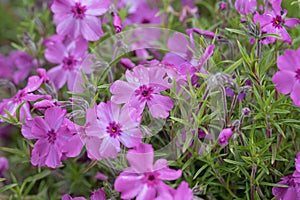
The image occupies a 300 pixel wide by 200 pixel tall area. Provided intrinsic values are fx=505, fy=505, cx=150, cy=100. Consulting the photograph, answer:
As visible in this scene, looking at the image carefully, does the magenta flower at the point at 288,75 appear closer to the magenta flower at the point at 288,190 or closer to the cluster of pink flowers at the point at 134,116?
the cluster of pink flowers at the point at 134,116

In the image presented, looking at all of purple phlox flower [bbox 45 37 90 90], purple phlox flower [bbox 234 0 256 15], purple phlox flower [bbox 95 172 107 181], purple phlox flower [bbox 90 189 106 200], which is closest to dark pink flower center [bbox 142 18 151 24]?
purple phlox flower [bbox 45 37 90 90]

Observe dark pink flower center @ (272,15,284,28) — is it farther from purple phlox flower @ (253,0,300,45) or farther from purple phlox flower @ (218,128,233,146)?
purple phlox flower @ (218,128,233,146)

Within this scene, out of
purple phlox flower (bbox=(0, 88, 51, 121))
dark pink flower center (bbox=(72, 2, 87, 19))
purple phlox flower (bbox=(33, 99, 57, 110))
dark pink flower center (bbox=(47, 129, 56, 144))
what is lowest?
dark pink flower center (bbox=(47, 129, 56, 144))

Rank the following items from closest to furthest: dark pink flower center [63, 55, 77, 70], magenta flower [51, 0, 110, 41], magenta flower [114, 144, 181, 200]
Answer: magenta flower [114, 144, 181, 200] → magenta flower [51, 0, 110, 41] → dark pink flower center [63, 55, 77, 70]

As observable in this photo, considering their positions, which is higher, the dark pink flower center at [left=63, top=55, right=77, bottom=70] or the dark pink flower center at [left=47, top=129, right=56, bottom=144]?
the dark pink flower center at [left=63, top=55, right=77, bottom=70]

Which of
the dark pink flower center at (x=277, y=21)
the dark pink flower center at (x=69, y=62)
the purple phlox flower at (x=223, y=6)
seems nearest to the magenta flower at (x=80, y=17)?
the dark pink flower center at (x=69, y=62)

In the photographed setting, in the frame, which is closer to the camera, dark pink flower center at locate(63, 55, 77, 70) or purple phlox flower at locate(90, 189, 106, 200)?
purple phlox flower at locate(90, 189, 106, 200)

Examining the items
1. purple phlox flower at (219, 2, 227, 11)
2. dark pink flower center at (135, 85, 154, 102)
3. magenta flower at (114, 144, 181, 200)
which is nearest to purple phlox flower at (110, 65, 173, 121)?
dark pink flower center at (135, 85, 154, 102)

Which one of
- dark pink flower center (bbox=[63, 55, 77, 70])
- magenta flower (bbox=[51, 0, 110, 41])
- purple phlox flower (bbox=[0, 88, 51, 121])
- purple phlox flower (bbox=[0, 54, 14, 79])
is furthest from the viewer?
purple phlox flower (bbox=[0, 54, 14, 79])
